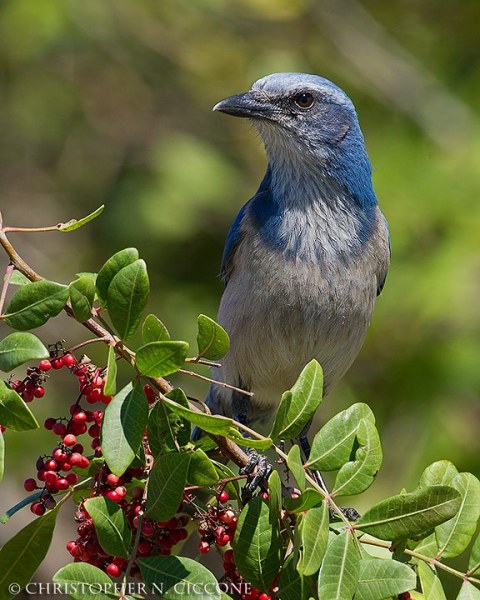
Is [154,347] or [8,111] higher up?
[8,111]

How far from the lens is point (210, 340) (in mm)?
3117

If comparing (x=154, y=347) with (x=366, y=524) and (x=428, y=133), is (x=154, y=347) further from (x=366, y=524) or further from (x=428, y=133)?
(x=428, y=133)

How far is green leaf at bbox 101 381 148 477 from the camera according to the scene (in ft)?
9.16

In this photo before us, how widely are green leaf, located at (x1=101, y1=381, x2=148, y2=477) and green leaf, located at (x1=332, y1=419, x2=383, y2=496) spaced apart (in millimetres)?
726

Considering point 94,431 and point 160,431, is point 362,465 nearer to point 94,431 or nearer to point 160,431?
point 160,431

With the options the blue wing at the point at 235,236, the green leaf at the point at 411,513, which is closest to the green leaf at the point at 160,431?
the green leaf at the point at 411,513

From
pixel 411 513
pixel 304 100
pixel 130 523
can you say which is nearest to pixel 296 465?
pixel 411 513

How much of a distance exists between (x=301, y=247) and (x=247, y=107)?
88 centimetres

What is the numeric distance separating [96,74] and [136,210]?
1.82 meters

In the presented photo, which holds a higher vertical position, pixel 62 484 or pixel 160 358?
pixel 160 358

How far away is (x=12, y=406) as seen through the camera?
279 cm

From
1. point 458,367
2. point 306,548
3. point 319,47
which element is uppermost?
point 319,47

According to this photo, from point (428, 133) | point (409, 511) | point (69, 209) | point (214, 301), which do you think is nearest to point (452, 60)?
point (428, 133)

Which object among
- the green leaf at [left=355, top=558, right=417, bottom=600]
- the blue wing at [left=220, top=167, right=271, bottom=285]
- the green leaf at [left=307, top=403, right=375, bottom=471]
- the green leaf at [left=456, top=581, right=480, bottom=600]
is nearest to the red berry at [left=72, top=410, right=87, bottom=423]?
the green leaf at [left=307, top=403, right=375, bottom=471]
